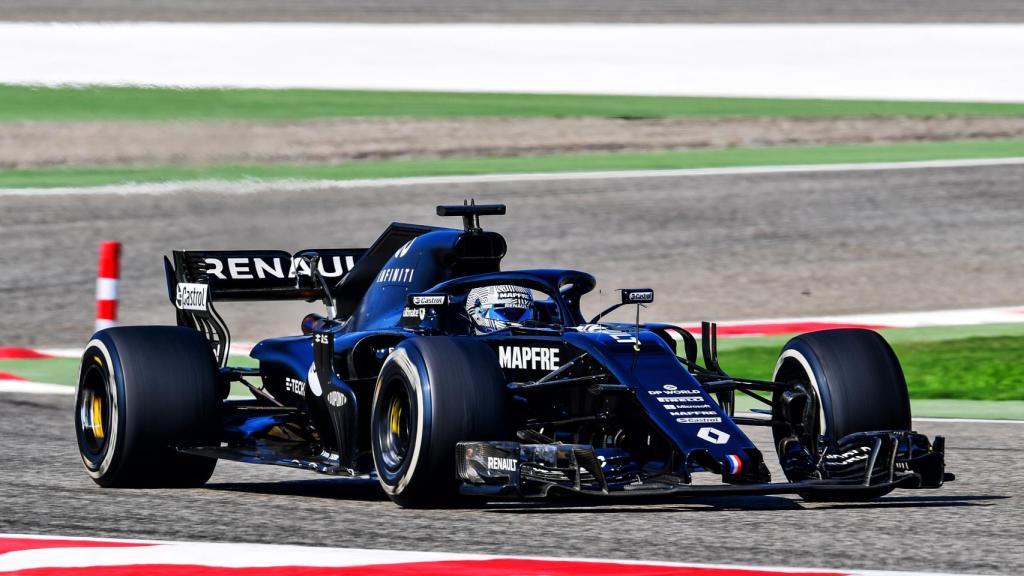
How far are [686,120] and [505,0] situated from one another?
40.5 ft

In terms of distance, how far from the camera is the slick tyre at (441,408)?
7.55m

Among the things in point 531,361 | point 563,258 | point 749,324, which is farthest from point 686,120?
point 531,361

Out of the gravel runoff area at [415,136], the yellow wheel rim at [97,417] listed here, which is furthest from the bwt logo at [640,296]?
the gravel runoff area at [415,136]

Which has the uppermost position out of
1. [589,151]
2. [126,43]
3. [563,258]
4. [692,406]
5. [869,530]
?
[126,43]

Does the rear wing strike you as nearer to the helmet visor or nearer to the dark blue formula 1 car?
the dark blue formula 1 car

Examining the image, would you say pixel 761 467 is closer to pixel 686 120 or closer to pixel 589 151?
pixel 589 151

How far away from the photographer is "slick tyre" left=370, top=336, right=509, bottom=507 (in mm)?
7547

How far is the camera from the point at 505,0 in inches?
1531

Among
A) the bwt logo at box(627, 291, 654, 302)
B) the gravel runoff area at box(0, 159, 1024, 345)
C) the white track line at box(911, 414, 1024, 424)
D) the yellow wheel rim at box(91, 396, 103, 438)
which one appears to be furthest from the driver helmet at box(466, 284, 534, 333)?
the gravel runoff area at box(0, 159, 1024, 345)

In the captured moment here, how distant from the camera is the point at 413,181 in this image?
22.7 metres

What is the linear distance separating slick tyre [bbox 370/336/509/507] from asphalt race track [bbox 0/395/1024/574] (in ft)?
0.43

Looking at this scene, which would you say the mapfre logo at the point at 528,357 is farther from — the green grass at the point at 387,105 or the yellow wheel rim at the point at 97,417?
the green grass at the point at 387,105

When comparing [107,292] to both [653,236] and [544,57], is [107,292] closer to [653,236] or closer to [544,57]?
[653,236]

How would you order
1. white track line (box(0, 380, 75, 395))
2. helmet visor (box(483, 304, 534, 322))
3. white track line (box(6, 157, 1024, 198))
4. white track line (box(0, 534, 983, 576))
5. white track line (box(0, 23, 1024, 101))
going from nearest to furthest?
white track line (box(0, 534, 983, 576)) → helmet visor (box(483, 304, 534, 322)) → white track line (box(0, 380, 75, 395)) → white track line (box(6, 157, 1024, 198)) → white track line (box(0, 23, 1024, 101))
